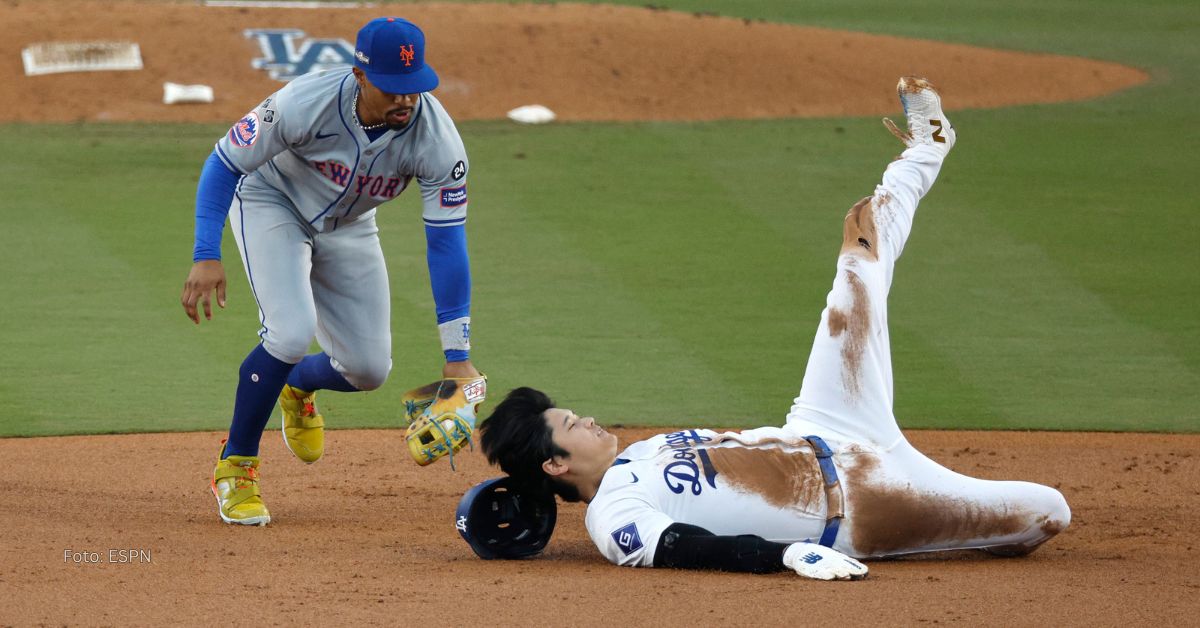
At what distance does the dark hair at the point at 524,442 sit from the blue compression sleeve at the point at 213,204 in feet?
3.57

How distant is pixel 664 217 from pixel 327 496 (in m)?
5.39

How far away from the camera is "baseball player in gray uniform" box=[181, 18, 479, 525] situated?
16.3 ft

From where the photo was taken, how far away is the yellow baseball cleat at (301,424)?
19.3ft

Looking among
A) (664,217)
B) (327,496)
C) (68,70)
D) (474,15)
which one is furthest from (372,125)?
(474,15)

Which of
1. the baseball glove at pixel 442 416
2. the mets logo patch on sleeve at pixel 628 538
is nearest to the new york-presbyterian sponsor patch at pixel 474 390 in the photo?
the baseball glove at pixel 442 416

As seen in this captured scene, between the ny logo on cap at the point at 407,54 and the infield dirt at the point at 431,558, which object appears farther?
the ny logo on cap at the point at 407,54

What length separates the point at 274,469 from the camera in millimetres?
6434

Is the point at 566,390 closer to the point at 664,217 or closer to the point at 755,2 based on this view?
the point at 664,217

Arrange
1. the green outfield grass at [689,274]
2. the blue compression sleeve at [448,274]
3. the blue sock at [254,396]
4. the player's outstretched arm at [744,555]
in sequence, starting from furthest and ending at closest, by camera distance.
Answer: the green outfield grass at [689,274], the blue sock at [254,396], the blue compression sleeve at [448,274], the player's outstretched arm at [744,555]

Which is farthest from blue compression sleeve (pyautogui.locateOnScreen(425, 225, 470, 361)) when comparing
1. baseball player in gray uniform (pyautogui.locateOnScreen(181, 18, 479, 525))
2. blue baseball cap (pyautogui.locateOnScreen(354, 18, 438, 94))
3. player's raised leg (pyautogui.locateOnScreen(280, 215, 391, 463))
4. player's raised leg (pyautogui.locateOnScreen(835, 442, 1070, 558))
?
player's raised leg (pyautogui.locateOnScreen(835, 442, 1070, 558))

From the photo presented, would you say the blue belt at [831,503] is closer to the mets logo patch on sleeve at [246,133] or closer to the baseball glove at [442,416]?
the baseball glove at [442,416]

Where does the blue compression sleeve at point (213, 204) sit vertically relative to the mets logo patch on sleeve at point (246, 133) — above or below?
below

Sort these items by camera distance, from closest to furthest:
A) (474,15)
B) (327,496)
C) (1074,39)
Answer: (327,496)
(474,15)
(1074,39)

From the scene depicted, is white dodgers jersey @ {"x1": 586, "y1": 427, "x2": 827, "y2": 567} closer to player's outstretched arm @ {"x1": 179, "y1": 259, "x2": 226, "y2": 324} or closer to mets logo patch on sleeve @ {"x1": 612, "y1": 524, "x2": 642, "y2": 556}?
mets logo patch on sleeve @ {"x1": 612, "y1": 524, "x2": 642, "y2": 556}
